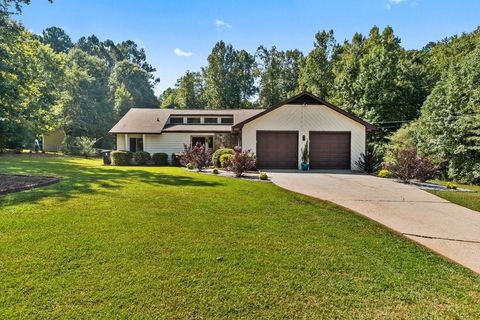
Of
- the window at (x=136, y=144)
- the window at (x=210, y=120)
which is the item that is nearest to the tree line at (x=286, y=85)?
the window at (x=136, y=144)

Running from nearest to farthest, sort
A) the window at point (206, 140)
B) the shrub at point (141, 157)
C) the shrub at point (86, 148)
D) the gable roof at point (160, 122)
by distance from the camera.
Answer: the shrub at point (141, 157)
the gable roof at point (160, 122)
the window at point (206, 140)
the shrub at point (86, 148)

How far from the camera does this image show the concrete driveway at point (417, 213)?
5.21 metres

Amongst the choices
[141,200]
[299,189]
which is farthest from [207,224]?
[299,189]

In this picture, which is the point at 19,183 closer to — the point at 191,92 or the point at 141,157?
the point at 141,157

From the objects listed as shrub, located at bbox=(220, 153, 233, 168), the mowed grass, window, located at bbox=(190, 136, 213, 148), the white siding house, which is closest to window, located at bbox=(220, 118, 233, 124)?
window, located at bbox=(190, 136, 213, 148)

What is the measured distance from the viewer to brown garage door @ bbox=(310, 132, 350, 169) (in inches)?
724

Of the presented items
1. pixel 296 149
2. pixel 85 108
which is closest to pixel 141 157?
pixel 296 149

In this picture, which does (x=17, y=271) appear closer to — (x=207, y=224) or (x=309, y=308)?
(x=207, y=224)

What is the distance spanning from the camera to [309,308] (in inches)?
128

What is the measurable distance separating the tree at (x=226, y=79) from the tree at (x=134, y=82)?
1098 centimetres

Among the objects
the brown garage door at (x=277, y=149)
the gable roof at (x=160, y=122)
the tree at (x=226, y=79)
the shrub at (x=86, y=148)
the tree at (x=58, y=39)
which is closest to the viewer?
the brown garage door at (x=277, y=149)

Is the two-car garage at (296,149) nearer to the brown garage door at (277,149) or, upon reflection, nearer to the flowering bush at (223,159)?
the brown garage door at (277,149)

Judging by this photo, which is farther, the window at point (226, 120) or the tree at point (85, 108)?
the tree at point (85, 108)

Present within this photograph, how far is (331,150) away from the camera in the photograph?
1845cm
